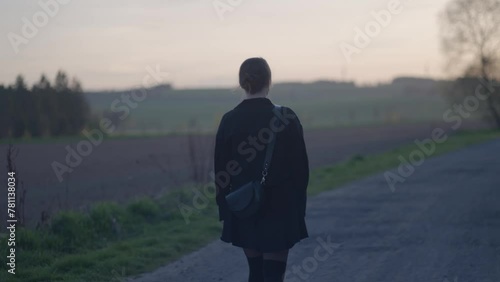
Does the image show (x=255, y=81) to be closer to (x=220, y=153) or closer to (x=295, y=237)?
(x=220, y=153)

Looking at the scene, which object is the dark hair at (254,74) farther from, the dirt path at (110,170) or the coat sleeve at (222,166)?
the dirt path at (110,170)

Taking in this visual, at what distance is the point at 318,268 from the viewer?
329 inches

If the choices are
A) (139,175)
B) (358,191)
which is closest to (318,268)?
(358,191)

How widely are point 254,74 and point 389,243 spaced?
5.77 m

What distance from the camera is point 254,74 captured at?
4.84 meters

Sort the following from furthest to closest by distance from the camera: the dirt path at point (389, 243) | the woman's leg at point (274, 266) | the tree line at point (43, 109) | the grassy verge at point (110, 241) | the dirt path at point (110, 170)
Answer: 1. the tree line at point (43, 109)
2. the dirt path at point (110, 170)
3. the grassy verge at point (110, 241)
4. the dirt path at point (389, 243)
5. the woman's leg at point (274, 266)

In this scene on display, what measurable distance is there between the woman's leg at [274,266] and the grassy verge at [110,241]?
12.3 feet

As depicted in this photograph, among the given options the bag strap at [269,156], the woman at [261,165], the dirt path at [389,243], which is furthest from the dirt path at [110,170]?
the bag strap at [269,156]

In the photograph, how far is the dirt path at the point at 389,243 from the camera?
8062mm

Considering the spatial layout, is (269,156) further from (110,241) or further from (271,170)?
(110,241)

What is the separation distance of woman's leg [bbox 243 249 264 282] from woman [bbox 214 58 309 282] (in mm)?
73

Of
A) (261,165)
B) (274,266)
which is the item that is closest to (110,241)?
(274,266)

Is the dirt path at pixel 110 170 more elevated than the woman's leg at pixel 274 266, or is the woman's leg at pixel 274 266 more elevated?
the woman's leg at pixel 274 266

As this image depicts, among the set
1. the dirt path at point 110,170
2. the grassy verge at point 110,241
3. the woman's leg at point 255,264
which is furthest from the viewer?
the dirt path at point 110,170
